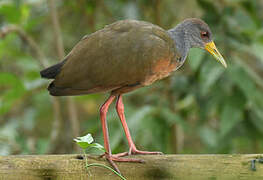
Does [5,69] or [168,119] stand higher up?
[5,69]

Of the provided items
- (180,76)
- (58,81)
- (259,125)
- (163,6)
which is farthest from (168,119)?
(58,81)

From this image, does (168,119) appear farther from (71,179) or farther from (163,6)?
(71,179)

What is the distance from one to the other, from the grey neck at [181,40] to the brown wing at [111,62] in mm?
276

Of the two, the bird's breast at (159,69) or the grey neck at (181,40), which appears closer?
the bird's breast at (159,69)

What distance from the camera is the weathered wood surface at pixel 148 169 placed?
2.24 metres

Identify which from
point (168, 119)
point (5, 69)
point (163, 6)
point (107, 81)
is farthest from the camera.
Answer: point (5, 69)

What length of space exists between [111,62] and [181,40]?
2.00 ft

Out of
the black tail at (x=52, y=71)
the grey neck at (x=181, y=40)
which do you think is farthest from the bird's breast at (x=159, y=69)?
the black tail at (x=52, y=71)

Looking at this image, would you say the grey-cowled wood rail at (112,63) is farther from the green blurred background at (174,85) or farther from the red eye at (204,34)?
the green blurred background at (174,85)

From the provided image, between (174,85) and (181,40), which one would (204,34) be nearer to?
(181,40)

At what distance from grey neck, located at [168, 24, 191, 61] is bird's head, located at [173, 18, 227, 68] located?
0.6 inches

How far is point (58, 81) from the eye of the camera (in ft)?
9.15

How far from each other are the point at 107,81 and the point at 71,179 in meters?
0.70

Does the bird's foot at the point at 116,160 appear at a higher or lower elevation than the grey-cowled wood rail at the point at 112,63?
lower
